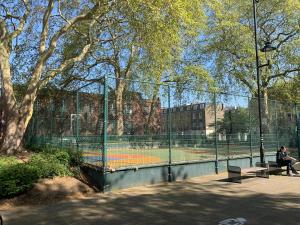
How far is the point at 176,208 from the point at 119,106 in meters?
4.40

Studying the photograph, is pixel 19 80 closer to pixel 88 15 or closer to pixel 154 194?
pixel 88 15

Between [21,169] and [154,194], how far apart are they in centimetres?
390

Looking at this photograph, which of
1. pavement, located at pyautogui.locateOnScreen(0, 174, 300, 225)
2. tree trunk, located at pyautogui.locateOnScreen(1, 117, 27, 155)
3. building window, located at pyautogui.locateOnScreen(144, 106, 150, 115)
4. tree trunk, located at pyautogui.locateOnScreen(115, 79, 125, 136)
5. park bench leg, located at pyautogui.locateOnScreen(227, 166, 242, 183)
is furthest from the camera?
tree trunk, located at pyautogui.locateOnScreen(1, 117, 27, 155)

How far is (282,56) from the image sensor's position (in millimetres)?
32375

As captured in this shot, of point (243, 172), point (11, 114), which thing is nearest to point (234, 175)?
point (243, 172)

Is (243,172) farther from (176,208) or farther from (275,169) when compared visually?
(176,208)

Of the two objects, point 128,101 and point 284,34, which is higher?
point 284,34

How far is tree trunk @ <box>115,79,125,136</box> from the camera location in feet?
39.2

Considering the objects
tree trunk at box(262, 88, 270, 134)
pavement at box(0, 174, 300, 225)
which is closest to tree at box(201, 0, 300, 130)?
tree trunk at box(262, 88, 270, 134)

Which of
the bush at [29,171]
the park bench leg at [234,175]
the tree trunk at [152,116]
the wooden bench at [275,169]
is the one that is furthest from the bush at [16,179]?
the wooden bench at [275,169]

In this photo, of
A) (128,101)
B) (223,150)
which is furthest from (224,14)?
(128,101)

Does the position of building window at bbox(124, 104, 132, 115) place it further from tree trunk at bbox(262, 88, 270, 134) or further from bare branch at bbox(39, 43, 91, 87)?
tree trunk at bbox(262, 88, 270, 134)

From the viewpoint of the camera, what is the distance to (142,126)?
42.0ft

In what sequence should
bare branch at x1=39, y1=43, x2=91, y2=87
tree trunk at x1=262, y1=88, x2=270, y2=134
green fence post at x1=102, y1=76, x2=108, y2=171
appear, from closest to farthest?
green fence post at x1=102, y1=76, x2=108, y2=171 → bare branch at x1=39, y1=43, x2=91, y2=87 → tree trunk at x1=262, y1=88, x2=270, y2=134
